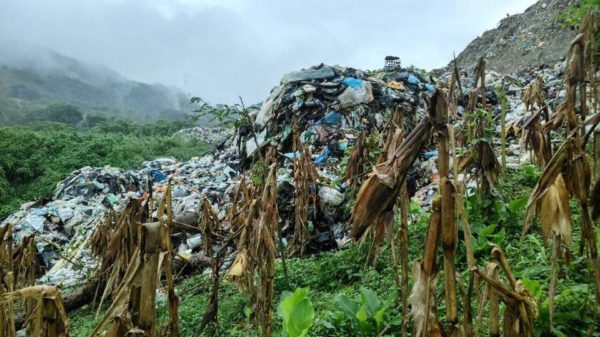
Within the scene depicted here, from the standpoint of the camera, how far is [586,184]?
1.07 meters

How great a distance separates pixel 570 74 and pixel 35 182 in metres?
13.0

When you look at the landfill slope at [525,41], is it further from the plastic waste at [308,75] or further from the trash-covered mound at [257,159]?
the plastic waste at [308,75]

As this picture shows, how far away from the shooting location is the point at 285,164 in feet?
24.2

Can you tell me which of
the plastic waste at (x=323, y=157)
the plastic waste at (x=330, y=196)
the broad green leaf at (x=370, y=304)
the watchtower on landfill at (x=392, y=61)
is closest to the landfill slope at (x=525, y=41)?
the watchtower on landfill at (x=392, y=61)

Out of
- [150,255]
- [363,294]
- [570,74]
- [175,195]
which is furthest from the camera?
[175,195]

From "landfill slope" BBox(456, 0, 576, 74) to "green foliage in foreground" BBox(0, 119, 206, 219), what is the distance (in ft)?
A: 38.6

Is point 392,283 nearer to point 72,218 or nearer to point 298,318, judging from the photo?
point 298,318

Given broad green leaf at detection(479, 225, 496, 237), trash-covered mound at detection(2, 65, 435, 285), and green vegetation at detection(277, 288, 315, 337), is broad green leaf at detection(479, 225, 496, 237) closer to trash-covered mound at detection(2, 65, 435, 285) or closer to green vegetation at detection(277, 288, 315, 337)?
green vegetation at detection(277, 288, 315, 337)

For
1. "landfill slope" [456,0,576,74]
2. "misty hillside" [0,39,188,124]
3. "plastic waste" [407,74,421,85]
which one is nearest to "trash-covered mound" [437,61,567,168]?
"plastic waste" [407,74,421,85]

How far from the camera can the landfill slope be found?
1623 centimetres

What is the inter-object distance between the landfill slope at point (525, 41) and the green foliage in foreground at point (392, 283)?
13679 millimetres

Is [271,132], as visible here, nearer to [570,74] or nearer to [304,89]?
[304,89]

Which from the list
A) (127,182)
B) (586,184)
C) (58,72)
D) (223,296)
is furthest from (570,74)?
(58,72)

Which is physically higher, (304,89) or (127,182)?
(304,89)
